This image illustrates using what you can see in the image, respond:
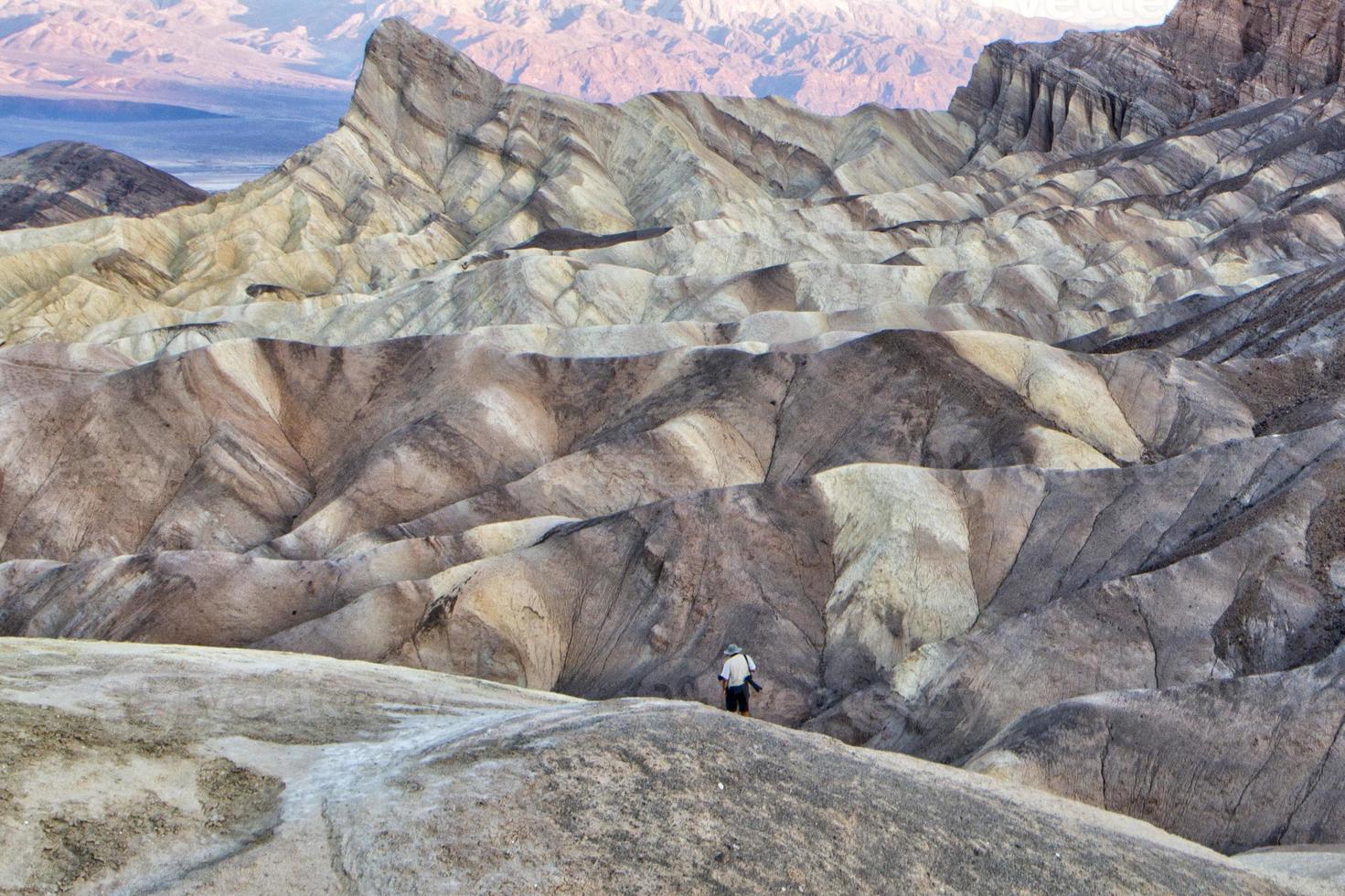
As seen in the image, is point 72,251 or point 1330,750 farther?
point 72,251

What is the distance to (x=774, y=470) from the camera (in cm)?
3475

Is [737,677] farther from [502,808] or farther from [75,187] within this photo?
[75,187]

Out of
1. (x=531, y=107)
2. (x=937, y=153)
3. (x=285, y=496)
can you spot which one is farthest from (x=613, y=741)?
(x=937, y=153)

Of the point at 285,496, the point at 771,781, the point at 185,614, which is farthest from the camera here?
the point at 285,496

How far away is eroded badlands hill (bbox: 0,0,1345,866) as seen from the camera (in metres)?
21.9

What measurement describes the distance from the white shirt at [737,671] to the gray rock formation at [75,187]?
88494 mm

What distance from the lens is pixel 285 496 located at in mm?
36000

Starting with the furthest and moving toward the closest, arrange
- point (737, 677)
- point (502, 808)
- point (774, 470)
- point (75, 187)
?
1. point (75, 187)
2. point (774, 470)
3. point (737, 677)
4. point (502, 808)

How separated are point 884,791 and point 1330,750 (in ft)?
25.9

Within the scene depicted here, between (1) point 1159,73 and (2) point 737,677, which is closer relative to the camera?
(2) point 737,677

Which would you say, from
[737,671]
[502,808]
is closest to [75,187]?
[737,671]

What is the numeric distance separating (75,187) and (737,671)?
98.8 metres

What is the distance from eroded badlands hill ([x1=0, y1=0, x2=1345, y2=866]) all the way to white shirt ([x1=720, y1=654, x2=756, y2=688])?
3.24m

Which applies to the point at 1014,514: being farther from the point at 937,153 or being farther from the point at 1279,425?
the point at 937,153
